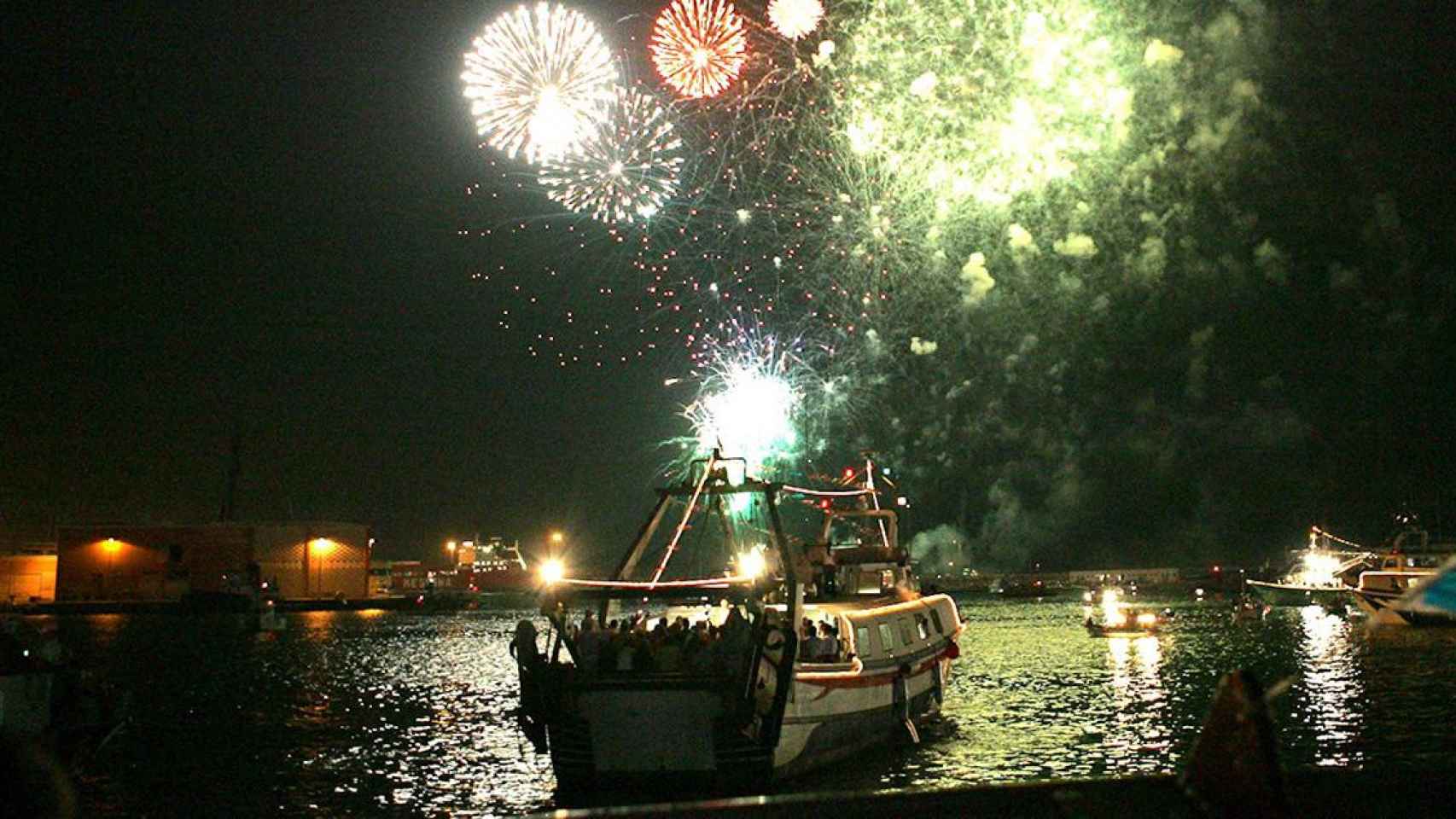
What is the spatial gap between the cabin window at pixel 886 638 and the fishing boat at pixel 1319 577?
3365 inches

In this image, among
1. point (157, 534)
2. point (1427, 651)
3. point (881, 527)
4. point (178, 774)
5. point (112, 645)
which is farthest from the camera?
point (157, 534)

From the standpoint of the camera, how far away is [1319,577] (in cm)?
11450

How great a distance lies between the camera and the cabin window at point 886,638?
2916 centimetres

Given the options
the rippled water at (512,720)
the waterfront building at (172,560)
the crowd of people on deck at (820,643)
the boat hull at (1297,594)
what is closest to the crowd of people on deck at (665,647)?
the crowd of people on deck at (820,643)

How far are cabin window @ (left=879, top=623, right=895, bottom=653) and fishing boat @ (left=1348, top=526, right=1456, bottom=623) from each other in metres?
47.6

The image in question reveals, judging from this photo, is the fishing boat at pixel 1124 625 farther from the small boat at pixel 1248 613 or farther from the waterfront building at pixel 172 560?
the waterfront building at pixel 172 560

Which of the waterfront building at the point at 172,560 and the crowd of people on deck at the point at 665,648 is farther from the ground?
the waterfront building at the point at 172,560

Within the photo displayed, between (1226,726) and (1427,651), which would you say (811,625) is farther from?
(1427,651)

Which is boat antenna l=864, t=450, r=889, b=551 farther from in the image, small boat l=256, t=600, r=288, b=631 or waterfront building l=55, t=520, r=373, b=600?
waterfront building l=55, t=520, r=373, b=600

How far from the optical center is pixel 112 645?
80.2m

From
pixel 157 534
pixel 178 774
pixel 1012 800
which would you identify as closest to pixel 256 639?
pixel 157 534

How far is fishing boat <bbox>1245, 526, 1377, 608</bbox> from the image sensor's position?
105062mm

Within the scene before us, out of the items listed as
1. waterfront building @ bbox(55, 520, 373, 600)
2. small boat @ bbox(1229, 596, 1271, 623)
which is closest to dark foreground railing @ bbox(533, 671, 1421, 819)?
small boat @ bbox(1229, 596, 1271, 623)

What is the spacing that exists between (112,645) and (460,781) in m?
63.1
